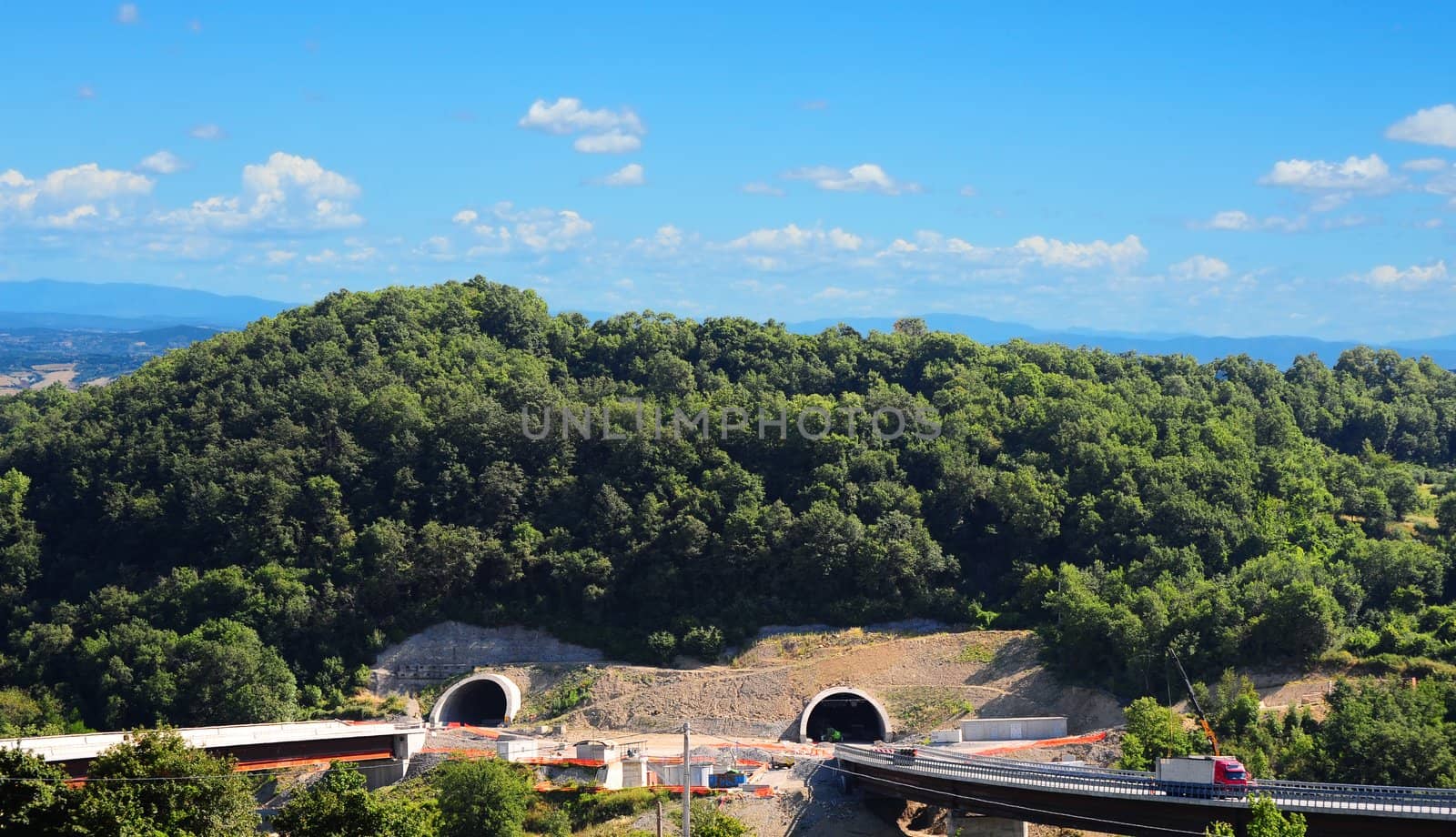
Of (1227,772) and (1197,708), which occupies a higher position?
(1227,772)

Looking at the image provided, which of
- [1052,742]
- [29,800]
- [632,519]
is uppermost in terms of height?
[632,519]

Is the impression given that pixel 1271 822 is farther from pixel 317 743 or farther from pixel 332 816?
pixel 317 743

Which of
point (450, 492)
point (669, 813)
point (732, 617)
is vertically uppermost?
point (450, 492)

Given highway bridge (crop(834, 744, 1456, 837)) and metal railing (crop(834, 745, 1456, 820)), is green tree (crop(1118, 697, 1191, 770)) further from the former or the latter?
metal railing (crop(834, 745, 1456, 820))

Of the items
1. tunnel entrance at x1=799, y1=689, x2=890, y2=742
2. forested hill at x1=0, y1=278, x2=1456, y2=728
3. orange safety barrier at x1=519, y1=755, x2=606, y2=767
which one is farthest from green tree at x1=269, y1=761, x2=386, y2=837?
tunnel entrance at x1=799, y1=689, x2=890, y2=742

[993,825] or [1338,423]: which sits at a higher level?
[1338,423]

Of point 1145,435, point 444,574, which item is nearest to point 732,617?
point 444,574

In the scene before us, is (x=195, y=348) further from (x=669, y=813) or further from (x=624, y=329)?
(x=669, y=813)

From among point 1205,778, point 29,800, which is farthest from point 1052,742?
point 29,800
